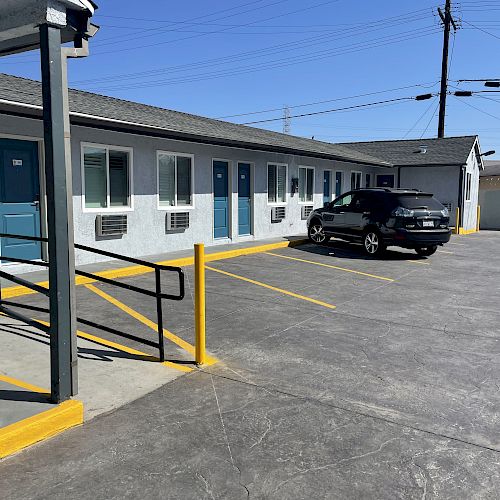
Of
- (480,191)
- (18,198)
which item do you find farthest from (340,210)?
(480,191)

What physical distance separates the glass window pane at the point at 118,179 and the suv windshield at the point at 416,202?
23.7 ft

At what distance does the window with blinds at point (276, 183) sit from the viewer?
1711 cm

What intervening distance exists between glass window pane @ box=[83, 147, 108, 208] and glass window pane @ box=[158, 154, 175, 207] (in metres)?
1.78

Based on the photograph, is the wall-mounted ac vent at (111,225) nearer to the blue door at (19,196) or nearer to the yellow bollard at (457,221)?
the blue door at (19,196)

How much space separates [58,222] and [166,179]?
9.14 meters

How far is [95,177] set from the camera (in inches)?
427

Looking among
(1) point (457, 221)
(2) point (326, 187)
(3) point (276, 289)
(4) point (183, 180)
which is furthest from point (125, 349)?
(1) point (457, 221)

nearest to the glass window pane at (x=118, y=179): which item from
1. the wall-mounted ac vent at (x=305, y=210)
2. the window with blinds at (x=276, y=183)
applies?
the window with blinds at (x=276, y=183)

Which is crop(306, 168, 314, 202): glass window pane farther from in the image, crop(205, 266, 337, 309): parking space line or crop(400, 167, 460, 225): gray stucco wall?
crop(205, 266, 337, 309): parking space line

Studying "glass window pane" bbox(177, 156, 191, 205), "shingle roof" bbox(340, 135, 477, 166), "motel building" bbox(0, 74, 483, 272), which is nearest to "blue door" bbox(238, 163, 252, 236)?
"motel building" bbox(0, 74, 483, 272)

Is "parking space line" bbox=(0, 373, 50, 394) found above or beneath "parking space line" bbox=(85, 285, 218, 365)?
above

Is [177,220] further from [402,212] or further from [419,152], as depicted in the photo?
[419,152]

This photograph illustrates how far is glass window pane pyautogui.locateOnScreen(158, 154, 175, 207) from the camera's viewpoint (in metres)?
12.6

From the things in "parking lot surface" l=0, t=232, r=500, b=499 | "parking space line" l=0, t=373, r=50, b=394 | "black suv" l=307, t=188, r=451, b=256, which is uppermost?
"black suv" l=307, t=188, r=451, b=256
